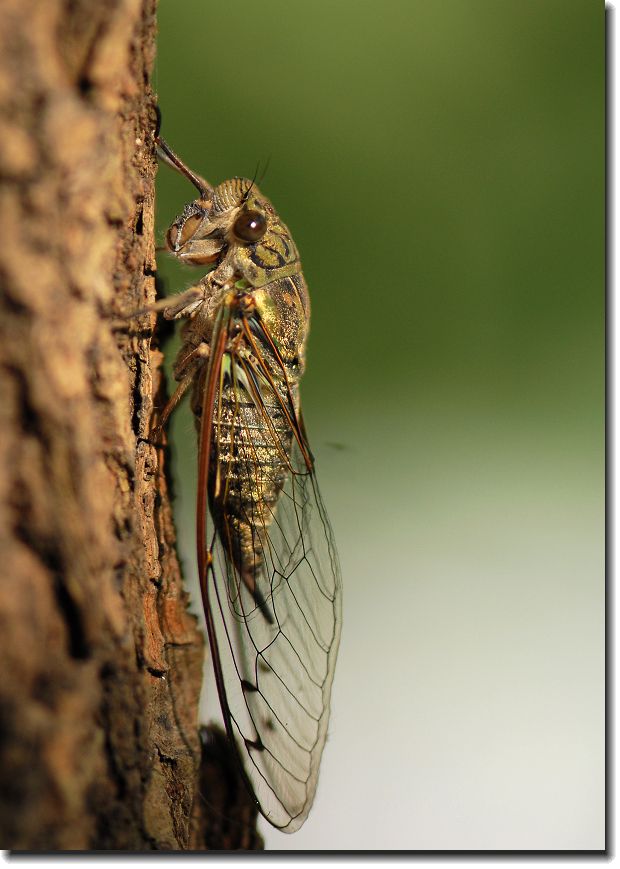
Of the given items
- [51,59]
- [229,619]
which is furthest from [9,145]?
[229,619]

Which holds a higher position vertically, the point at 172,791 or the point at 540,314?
the point at 540,314

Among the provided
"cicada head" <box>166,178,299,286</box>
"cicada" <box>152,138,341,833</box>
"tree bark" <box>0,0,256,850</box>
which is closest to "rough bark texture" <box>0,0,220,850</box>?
"tree bark" <box>0,0,256,850</box>

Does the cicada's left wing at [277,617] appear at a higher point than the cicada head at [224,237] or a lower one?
lower

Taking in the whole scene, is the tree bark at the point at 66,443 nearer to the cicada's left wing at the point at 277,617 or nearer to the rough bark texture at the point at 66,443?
the rough bark texture at the point at 66,443

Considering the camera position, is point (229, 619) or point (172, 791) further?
point (229, 619)

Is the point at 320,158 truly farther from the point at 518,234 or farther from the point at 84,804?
the point at 84,804

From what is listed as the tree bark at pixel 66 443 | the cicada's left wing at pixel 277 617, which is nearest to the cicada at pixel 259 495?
the cicada's left wing at pixel 277 617

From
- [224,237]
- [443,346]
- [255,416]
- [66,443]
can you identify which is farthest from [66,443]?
[443,346]
